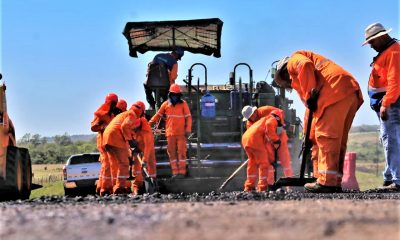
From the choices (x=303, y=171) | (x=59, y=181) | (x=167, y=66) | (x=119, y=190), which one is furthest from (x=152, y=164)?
(x=59, y=181)

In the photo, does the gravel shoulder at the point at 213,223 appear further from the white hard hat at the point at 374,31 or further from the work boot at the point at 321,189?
the white hard hat at the point at 374,31

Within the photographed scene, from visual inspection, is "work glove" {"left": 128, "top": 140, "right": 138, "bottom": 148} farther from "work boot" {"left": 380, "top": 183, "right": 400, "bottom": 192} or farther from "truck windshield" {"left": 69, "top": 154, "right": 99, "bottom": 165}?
"truck windshield" {"left": 69, "top": 154, "right": 99, "bottom": 165}

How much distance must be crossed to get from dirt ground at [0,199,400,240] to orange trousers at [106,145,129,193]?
21.3ft

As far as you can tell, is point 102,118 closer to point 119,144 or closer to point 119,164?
point 119,144

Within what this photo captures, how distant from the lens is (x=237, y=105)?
1423 centimetres

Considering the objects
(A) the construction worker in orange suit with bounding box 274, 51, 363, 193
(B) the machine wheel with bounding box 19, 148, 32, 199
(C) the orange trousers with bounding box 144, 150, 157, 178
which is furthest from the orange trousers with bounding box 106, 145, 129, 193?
(A) the construction worker in orange suit with bounding box 274, 51, 363, 193

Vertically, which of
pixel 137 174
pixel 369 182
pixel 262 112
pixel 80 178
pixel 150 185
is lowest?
pixel 369 182

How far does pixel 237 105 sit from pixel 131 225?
33.6 feet

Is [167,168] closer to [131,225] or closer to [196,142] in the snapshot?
[196,142]

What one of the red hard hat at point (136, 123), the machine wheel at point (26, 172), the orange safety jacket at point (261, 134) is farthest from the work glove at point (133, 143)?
the orange safety jacket at point (261, 134)

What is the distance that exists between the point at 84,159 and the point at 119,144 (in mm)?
6266

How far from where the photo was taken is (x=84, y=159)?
59.1ft

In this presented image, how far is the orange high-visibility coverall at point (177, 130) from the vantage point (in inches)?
528

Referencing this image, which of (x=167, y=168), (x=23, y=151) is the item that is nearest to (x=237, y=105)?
(x=167, y=168)
